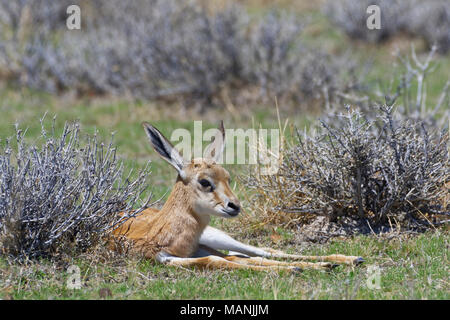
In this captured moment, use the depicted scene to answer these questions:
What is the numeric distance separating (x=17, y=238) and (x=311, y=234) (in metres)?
2.80

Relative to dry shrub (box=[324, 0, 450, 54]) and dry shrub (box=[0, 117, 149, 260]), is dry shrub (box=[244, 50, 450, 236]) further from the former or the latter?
dry shrub (box=[324, 0, 450, 54])

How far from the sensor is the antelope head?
228 inches

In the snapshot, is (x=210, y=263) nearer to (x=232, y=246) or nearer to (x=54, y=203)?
(x=232, y=246)

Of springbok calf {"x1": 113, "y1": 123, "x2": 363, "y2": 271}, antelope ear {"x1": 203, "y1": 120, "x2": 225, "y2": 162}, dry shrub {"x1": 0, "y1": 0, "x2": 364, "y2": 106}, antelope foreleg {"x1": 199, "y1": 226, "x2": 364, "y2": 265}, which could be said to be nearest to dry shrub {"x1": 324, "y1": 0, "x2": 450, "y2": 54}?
dry shrub {"x1": 0, "y1": 0, "x2": 364, "y2": 106}

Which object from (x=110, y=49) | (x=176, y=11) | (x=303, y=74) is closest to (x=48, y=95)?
(x=110, y=49)

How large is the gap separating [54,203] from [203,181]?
1.23 meters

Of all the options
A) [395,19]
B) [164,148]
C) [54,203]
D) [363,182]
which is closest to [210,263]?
[164,148]

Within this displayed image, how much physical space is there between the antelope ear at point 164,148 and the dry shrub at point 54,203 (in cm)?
35

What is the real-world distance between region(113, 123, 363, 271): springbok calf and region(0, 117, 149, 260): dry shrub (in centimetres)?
30

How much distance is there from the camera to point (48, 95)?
45.5 feet

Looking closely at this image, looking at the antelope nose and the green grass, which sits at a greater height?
the antelope nose

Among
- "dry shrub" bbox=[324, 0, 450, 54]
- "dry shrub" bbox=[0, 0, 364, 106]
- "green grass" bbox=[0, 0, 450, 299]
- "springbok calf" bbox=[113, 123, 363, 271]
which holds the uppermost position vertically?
"dry shrub" bbox=[324, 0, 450, 54]

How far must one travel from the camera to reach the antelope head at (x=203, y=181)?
578 cm
